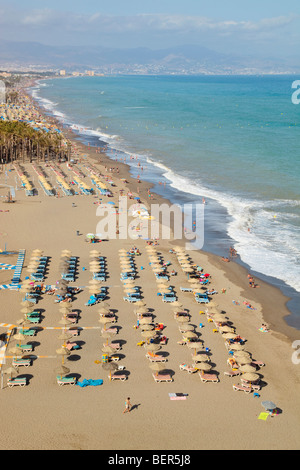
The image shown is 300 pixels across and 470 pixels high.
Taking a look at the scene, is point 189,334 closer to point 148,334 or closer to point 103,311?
point 148,334

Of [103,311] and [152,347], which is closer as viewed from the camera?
[152,347]

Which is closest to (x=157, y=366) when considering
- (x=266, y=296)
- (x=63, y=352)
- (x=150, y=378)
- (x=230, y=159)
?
(x=150, y=378)

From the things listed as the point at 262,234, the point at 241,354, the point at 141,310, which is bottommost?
the point at 241,354

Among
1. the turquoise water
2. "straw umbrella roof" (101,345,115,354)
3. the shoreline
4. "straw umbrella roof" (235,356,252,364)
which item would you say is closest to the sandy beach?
the shoreline

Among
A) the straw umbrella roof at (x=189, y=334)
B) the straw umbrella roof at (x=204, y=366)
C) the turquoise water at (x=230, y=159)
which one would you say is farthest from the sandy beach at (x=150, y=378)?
the turquoise water at (x=230, y=159)

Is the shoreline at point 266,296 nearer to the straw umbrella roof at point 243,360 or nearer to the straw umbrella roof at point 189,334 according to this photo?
the straw umbrella roof at point 243,360

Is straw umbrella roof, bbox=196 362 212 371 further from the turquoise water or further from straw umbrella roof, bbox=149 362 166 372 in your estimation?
the turquoise water

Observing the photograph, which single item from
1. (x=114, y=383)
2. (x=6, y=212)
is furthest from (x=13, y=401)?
(x=6, y=212)
